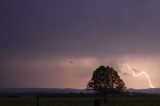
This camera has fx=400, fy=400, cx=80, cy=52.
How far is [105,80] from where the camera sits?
366ft

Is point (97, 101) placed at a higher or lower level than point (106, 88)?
lower

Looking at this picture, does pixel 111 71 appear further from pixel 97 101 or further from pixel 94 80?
pixel 97 101

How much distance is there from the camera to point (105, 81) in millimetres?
111625

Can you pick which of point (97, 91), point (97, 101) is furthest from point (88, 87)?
point (97, 101)

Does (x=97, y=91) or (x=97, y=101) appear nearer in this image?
(x=97, y=101)

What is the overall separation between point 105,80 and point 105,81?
314mm

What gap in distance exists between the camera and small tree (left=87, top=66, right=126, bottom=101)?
11056 centimetres

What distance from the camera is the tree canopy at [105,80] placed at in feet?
365

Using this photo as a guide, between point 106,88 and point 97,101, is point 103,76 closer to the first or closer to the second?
point 106,88

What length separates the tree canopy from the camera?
111238 millimetres

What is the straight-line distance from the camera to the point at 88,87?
376 feet

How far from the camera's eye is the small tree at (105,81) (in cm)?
11056

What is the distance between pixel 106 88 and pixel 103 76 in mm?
4049

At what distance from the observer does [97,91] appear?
114 m
